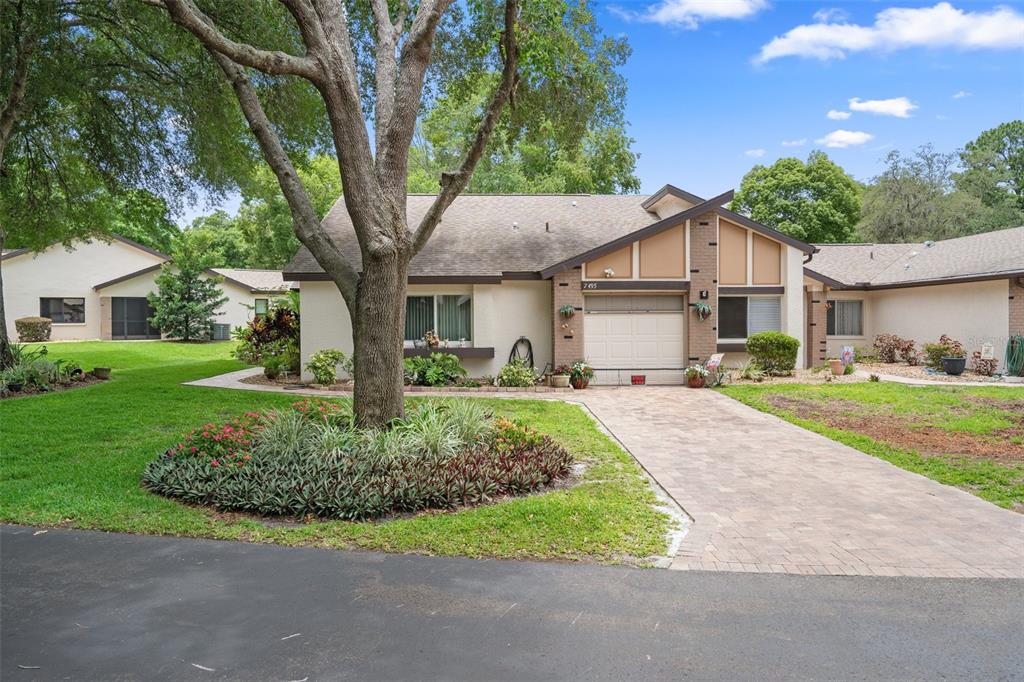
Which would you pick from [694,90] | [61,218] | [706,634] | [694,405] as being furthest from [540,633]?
[61,218]

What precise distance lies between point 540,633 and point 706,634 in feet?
3.16

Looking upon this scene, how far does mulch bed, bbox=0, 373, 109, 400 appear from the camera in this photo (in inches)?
486

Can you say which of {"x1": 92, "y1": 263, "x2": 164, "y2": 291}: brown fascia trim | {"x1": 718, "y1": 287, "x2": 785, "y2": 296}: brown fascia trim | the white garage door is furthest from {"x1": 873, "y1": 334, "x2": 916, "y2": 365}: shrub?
{"x1": 92, "y1": 263, "x2": 164, "y2": 291}: brown fascia trim

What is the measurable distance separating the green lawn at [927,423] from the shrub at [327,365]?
9235 millimetres

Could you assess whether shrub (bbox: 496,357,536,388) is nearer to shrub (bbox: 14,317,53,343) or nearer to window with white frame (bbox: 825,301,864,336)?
window with white frame (bbox: 825,301,864,336)

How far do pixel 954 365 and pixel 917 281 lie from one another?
365cm

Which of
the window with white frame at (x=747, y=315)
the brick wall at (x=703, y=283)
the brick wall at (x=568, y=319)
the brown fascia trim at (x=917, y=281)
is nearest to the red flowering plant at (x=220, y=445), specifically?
the brick wall at (x=568, y=319)

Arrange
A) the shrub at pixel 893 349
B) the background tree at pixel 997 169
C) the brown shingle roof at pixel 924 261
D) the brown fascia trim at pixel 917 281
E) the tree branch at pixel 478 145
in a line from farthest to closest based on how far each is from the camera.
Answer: the background tree at pixel 997 169, the shrub at pixel 893 349, the brown shingle roof at pixel 924 261, the brown fascia trim at pixel 917 281, the tree branch at pixel 478 145

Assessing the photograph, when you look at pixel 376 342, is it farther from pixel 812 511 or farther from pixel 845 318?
pixel 845 318

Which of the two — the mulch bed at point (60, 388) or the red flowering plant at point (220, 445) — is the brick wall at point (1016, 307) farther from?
the mulch bed at point (60, 388)

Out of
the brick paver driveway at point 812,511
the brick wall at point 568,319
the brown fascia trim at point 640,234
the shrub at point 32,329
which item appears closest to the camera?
the brick paver driveway at point 812,511

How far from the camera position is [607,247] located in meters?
15.9

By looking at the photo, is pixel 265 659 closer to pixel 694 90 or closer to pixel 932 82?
pixel 694 90

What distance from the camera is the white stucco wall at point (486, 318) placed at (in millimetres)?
16125
